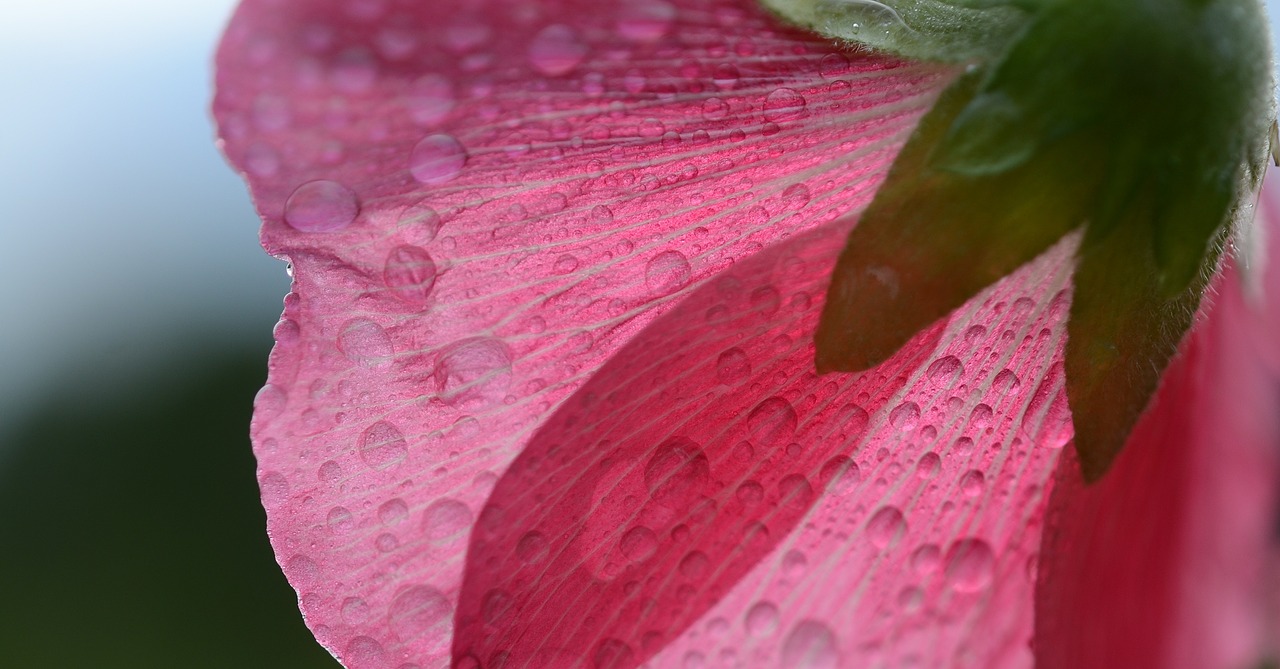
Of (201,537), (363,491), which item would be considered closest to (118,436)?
(201,537)

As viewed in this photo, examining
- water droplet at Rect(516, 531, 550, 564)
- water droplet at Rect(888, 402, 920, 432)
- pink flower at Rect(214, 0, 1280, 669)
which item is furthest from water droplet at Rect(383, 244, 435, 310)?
water droplet at Rect(888, 402, 920, 432)

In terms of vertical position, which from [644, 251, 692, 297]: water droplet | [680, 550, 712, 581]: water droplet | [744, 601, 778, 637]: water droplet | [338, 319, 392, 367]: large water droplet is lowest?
[744, 601, 778, 637]: water droplet

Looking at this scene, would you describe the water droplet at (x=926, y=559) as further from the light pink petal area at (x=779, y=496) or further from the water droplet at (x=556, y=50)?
the water droplet at (x=556, y=50)

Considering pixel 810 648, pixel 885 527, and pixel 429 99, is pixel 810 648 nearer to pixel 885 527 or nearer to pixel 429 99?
pixel 885 527

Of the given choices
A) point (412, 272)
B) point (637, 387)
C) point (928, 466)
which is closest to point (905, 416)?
point (928, 466)

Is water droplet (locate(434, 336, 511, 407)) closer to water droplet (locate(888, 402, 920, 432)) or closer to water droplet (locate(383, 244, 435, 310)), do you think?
water droplet (locate(383, 244, 435, 310))

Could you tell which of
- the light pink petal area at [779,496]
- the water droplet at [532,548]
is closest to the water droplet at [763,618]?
the light pink petal area at [779,496]

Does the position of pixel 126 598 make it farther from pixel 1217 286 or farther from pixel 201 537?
pixel 1217 286
